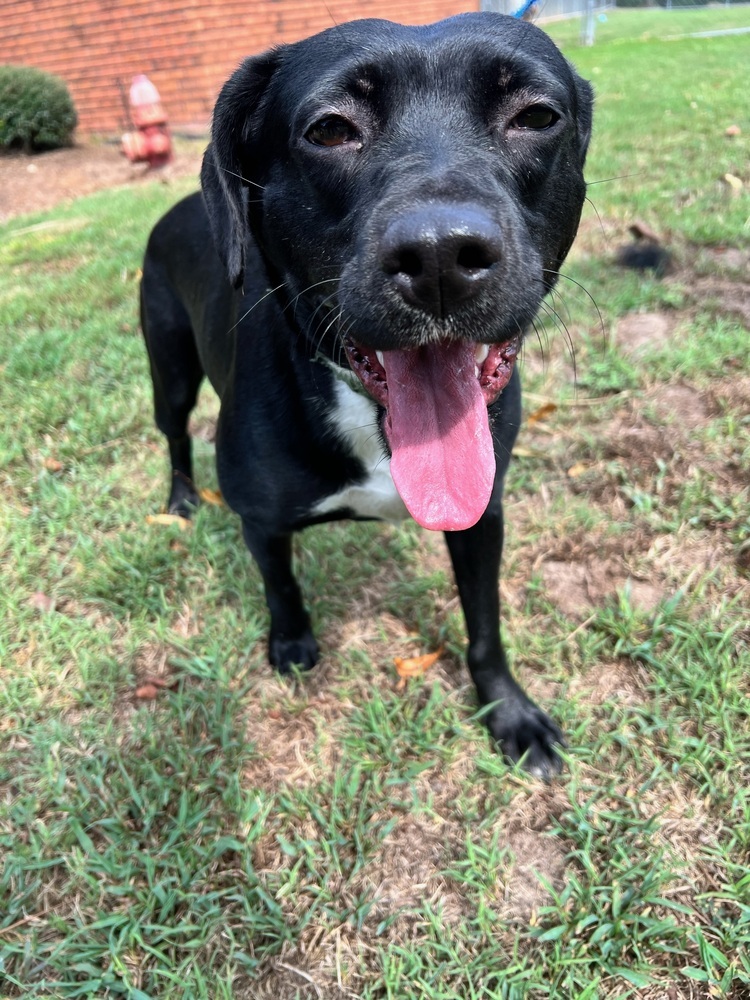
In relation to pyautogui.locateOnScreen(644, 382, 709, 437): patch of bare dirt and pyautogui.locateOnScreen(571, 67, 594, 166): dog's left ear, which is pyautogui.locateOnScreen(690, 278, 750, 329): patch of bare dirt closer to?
pyautogui.locateOnScreen(644, 382, 709, 437): patch of bare dirt

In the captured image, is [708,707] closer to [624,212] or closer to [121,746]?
[121,746]

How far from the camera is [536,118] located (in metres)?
1.54

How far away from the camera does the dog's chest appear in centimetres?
185

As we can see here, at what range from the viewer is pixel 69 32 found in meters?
11.4

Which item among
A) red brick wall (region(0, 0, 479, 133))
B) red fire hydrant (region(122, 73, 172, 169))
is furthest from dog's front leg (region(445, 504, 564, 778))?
red brick wall (region(0, 0, 479, 133))

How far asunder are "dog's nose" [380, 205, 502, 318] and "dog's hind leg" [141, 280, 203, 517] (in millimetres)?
1696

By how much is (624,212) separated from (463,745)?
4413 mm

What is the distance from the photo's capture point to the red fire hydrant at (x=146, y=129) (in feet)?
28.3

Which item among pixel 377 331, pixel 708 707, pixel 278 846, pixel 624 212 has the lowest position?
pixel 278 846

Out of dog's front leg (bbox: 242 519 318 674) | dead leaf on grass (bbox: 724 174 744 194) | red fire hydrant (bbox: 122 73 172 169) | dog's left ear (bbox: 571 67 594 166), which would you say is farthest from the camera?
red fire hydrant (bbox: 122 73 172 169)

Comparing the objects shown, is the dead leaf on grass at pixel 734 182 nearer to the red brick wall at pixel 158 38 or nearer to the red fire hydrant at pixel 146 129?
the red fire hydrant at pixel 146 129

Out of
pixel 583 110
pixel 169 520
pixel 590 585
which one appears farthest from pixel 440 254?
pixel 169 520

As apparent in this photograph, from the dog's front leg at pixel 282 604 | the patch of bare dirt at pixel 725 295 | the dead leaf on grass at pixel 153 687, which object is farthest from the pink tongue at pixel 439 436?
the patch of bare dirt at pixel 725 295

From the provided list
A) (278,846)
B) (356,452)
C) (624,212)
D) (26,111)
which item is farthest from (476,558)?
(26,111)
